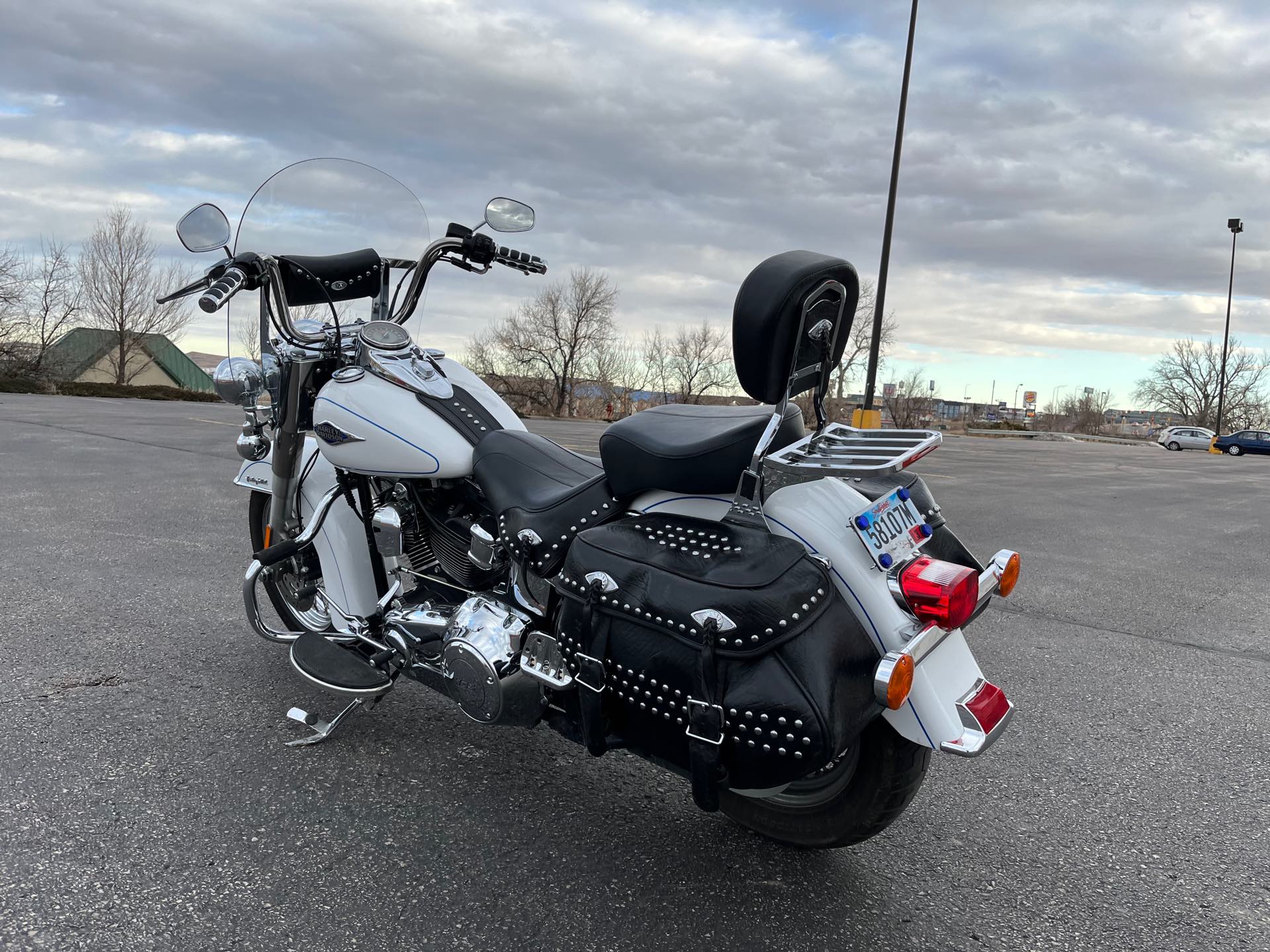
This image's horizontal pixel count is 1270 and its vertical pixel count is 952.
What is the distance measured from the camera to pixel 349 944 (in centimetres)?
203

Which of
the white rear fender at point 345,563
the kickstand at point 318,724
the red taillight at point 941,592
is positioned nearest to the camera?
the red taillight at point 941,592

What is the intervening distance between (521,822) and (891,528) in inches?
53.1

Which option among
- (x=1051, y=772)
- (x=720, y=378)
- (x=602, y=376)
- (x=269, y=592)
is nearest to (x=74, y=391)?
(x=602, y=376)

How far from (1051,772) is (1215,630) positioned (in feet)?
8.84

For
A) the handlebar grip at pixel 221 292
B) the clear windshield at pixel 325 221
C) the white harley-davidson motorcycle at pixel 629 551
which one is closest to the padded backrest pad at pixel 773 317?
the white harley-davidson motorcycle at pixel 629 551

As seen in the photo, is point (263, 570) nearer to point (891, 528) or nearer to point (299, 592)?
point (299, 592)

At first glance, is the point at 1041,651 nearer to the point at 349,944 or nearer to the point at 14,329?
the point at 349,944

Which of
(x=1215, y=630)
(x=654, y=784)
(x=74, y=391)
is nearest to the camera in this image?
(x=654, y=784)

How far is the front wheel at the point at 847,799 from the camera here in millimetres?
2123

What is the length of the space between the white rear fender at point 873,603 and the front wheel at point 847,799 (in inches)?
5.0

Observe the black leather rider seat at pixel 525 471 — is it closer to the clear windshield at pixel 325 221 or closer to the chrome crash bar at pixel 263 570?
the chrome crash bar at pixel 263 570

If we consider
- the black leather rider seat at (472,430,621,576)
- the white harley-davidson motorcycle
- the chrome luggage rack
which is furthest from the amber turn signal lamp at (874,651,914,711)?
the black leather rider seat at (472,430,621,576)

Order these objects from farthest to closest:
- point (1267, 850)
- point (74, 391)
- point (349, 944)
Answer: point (74, 391)
point (1267, 850)
point (349, 944)

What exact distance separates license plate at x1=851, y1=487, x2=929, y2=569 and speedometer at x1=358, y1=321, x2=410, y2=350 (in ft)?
5.39
